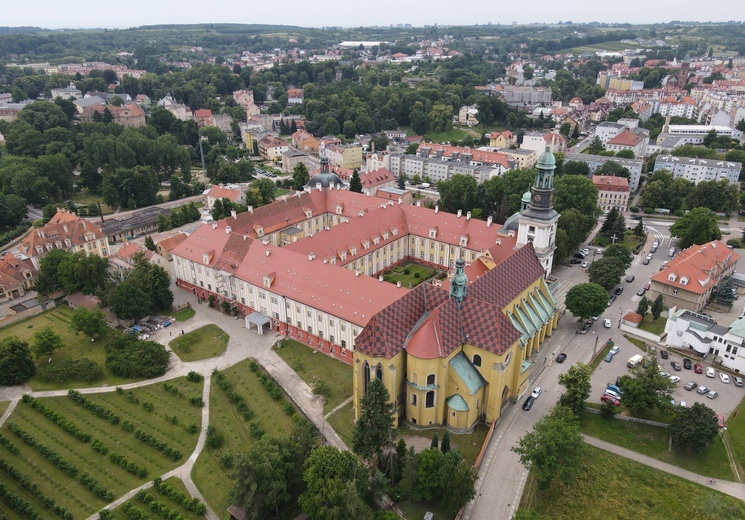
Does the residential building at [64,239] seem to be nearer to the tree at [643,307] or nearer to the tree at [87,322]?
the tree at [87,322]

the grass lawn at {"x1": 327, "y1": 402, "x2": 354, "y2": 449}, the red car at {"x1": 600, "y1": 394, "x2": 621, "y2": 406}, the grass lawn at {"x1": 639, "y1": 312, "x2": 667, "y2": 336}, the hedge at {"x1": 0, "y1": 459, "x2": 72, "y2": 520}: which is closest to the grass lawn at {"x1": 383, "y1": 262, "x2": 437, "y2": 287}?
the grass lawn at {"x1": 327, "y1": 402, "x2": 354, "y2": 449}

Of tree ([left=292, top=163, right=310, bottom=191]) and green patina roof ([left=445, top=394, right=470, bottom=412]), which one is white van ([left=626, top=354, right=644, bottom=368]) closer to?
green patina roof ([left=445, top=394, right=470, bottom=412])

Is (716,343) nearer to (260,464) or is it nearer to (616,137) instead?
(260,464)

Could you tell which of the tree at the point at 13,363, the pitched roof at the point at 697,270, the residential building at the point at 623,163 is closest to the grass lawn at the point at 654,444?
the pitched roof at the point at 697,270

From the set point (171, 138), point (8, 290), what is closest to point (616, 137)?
point (171, 138)

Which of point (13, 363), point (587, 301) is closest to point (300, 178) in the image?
point (13, 363)

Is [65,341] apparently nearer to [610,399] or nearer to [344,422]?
[344,422]
